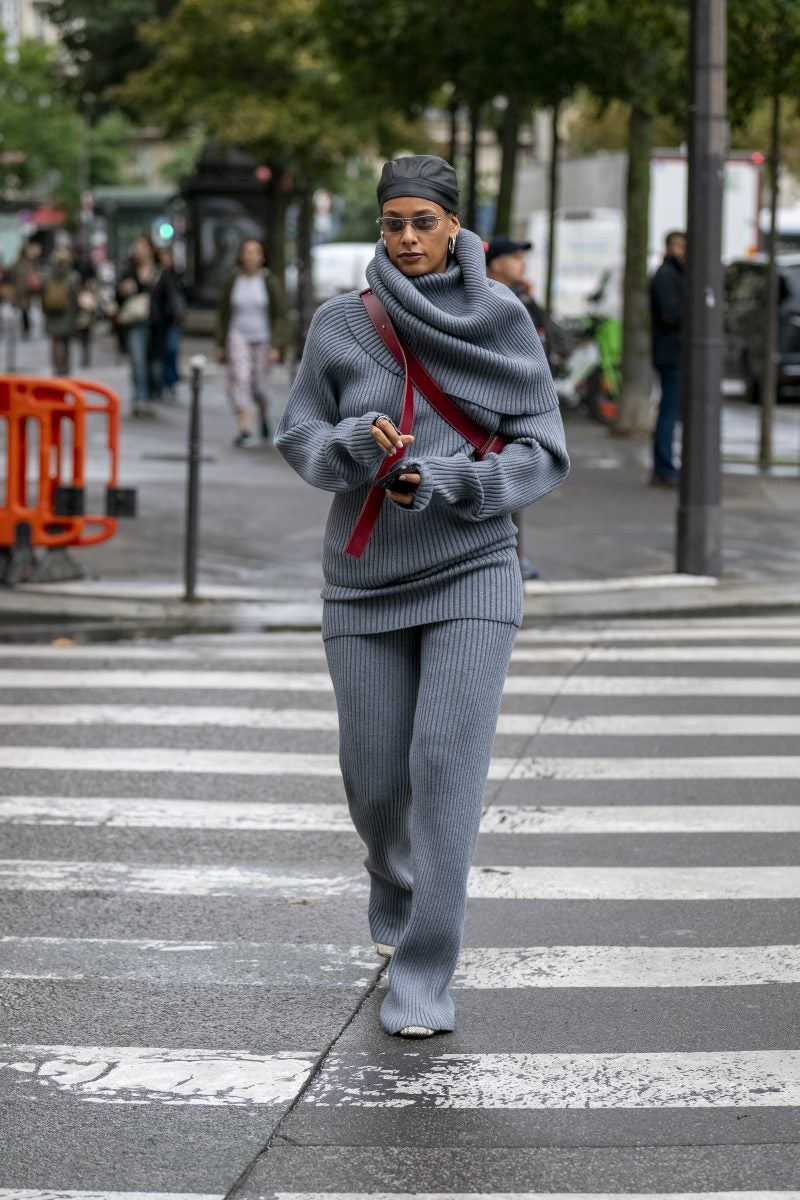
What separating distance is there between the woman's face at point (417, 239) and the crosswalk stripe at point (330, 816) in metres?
2.58

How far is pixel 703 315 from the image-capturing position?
13.0m

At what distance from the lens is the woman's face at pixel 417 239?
4.73 metres

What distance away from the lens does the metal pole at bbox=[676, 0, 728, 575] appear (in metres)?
12.9

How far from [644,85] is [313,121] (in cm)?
1650

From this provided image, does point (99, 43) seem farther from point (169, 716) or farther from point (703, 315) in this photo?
point (169, 716)

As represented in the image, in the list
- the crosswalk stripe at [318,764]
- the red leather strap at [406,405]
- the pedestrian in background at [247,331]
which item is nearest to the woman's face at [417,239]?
the red leather strap at [406,405]

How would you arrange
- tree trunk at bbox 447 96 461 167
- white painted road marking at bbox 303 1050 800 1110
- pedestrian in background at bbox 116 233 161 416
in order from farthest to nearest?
tree trunk at bbox 447 96 461 167
pedestrian in background at bbox 116 233 161 416
white painted road marking at bbox 303 1050 800 1110

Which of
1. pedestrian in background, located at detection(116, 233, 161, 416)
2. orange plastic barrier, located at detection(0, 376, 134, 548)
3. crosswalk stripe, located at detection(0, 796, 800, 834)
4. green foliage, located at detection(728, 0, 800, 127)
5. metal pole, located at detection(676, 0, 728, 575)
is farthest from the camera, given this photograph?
pedestrian in background, located at detection(116, 233, 161, 416)

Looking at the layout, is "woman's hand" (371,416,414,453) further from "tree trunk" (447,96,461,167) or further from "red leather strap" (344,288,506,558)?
"tree trunk" (447,96,461,167)

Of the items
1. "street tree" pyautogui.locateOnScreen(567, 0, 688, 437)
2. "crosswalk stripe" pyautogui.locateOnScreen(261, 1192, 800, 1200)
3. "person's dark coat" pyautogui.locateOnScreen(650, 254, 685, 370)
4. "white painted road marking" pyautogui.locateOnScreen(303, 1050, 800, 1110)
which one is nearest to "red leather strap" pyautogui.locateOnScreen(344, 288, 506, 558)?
"white painted road marking" pyautogui.locateOnScreen(303, 1050, 800, 1110)

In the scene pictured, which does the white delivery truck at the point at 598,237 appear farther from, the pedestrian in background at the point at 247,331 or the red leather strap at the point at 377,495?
the red leather strap at the point at 377,495

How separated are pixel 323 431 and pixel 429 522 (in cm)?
31

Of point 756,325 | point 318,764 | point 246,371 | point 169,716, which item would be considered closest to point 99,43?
point 756,325

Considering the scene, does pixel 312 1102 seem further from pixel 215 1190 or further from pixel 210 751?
pixel 210 751
